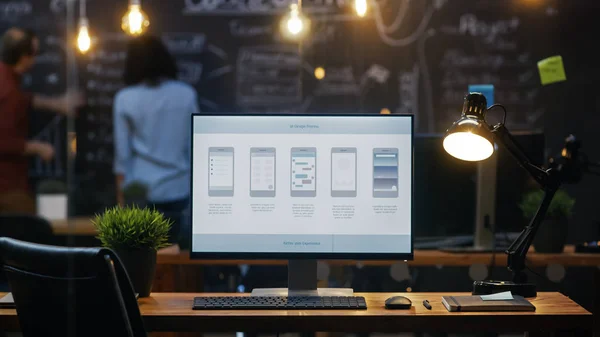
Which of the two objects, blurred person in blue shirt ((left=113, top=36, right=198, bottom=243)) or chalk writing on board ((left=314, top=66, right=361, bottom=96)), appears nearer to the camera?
blurred person in blue shirt ((left=113, top=36, right=198, bottom=243))

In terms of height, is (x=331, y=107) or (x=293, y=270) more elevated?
(x=331, y=107)

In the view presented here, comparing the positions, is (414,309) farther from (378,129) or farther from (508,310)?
(378,129)

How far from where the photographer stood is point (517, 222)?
304 centimetres

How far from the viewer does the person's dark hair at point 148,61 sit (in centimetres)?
420

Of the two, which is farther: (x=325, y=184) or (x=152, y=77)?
(x=152, y=77)

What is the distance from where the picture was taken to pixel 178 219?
3.60 meters

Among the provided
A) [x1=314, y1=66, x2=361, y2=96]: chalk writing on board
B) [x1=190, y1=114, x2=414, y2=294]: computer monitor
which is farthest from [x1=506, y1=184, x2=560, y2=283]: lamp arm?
[x1=314, y1=66, x2=361, y2=96]: chalk writing on board

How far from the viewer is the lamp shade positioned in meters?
1.93

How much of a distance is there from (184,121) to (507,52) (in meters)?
2.15

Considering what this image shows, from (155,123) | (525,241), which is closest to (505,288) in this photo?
(525,241)

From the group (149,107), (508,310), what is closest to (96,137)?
(149,107)

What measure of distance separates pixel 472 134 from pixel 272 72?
3206 millimetres

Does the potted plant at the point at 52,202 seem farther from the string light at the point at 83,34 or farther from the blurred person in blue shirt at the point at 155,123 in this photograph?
the string light at the point at 83,34

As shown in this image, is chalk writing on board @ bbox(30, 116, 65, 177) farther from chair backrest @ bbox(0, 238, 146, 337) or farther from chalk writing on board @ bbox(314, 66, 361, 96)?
chair backrest @ bbox(0, 238, 146, 337)
